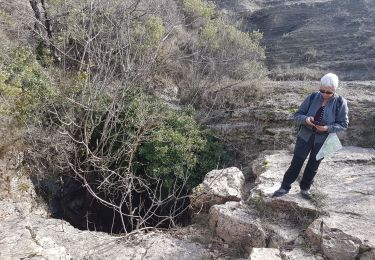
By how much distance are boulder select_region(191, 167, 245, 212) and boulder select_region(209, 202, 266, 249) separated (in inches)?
16.6

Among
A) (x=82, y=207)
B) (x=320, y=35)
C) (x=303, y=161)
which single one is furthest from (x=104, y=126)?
(x=320, y=35)

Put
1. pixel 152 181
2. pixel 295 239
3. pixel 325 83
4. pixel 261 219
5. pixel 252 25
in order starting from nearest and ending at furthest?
pixel 325 83
pixel 295 239
pixel 261 219
pixel 152 181
pixel 252 25

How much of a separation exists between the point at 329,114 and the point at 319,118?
131 millimetres

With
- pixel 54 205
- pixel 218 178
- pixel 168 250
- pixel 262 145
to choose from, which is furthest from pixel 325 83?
pixel 54 205

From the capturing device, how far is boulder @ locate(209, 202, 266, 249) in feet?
14.8

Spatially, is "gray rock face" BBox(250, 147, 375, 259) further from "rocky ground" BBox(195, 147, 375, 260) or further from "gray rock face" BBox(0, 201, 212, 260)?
"gray rock face" BBox(0, 201, 212, 260)

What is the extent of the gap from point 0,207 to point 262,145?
5195 mm

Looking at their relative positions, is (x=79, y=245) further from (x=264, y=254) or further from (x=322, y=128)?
(x=322, y=128)

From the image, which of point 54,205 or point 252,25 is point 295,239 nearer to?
point 54,205

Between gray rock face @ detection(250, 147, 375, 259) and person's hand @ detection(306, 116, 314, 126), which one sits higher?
person's hand @ detection(306, 116, 314, 126)

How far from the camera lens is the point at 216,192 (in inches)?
215

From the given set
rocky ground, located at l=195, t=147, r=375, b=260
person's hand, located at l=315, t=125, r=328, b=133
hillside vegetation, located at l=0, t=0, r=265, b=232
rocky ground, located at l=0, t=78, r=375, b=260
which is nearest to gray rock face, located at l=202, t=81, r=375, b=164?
hillside vegetation, located at l=0, t=0, r=265, b=232

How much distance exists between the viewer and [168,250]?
180 inches

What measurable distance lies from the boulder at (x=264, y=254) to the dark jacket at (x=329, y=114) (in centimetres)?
140
